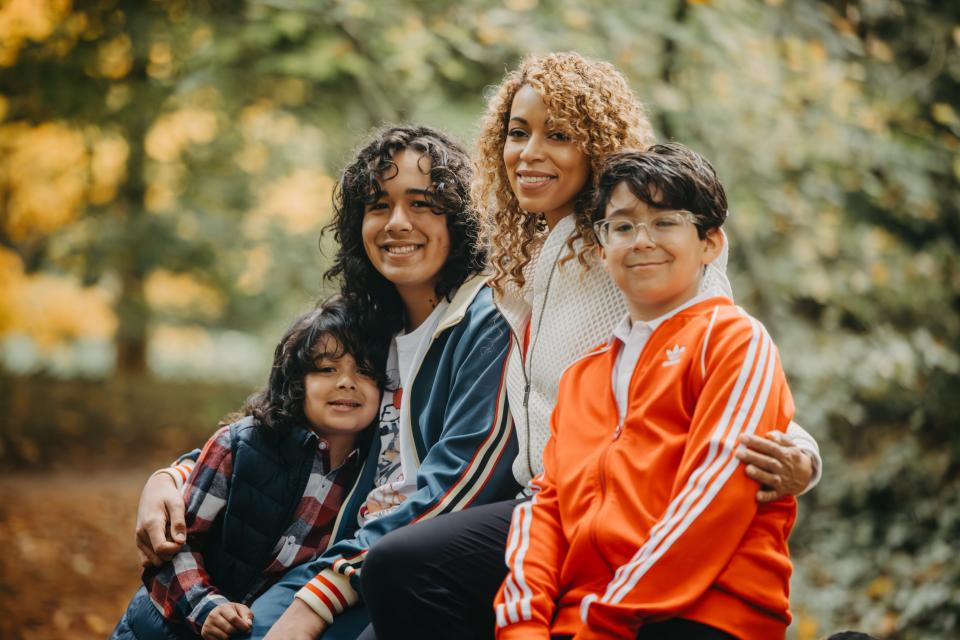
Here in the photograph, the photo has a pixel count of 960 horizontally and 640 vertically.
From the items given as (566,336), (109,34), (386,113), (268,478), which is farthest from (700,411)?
(109,34)

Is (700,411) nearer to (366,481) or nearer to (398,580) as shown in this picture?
(398,580)

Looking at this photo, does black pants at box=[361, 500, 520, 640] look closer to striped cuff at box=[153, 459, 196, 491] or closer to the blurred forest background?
striped cuff at box=[153, 459, 196, 491]

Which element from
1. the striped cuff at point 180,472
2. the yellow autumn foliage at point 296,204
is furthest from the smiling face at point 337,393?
the yellow autumn foliage at point 296,204

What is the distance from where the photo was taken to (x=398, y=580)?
75.0 inches

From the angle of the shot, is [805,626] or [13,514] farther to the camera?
[13,514]

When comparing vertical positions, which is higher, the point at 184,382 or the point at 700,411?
the point at 700,411

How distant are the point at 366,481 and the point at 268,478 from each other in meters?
0.27

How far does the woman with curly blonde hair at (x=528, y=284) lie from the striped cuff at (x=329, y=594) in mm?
195

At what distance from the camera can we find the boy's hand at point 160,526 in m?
2.31

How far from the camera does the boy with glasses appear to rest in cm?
166

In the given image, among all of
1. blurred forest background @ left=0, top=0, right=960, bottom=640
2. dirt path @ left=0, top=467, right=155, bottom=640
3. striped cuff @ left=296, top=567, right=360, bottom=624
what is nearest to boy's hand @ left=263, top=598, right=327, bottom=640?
striped cuff @ left=296, top=567, right=360, bottom=624

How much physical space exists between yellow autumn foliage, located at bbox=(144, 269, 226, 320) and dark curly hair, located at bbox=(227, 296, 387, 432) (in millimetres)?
8385

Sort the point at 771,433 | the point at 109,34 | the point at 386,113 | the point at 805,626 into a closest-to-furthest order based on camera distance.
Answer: the point at 771,433 < the point at 805,626 < the point at 386,113 < the point at 109,34

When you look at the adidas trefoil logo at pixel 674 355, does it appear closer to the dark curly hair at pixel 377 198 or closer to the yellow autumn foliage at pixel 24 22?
the dark curly hair at pixel 377 198
